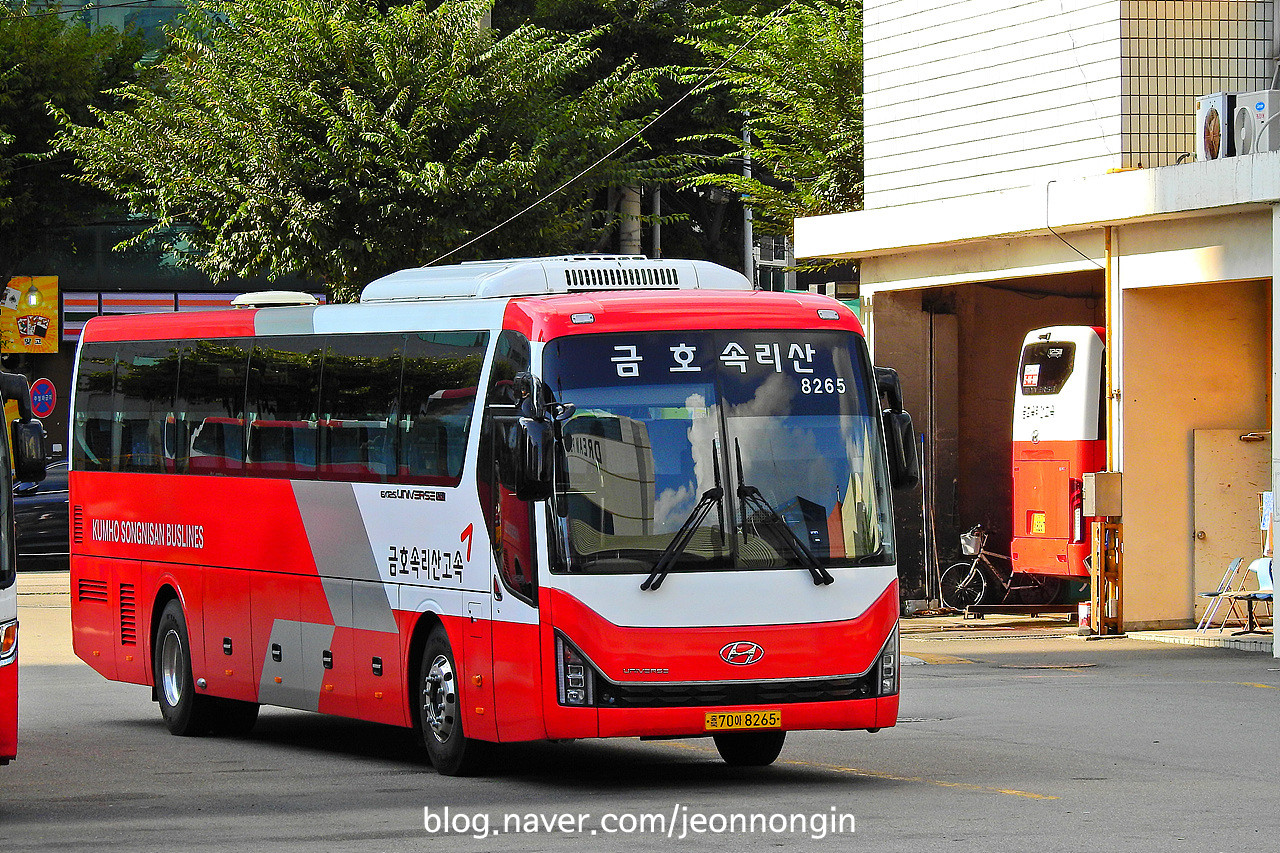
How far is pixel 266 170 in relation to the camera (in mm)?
31000

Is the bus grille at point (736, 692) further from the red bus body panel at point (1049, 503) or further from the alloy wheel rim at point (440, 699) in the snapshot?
the red bus body panel at point (1049, 503)

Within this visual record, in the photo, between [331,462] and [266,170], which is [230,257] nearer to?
[266,170]

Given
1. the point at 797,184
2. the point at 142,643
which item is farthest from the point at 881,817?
the point at 797,184

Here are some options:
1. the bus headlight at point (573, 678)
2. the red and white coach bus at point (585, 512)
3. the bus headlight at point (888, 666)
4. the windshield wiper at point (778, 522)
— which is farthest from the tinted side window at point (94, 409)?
the bus headlight at point (888, 666)

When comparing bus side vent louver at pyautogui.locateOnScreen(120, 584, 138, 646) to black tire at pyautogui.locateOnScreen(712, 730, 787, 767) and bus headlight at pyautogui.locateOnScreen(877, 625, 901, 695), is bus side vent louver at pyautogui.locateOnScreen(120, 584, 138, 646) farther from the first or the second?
bus headlight at pyautogui.locateOnScreen(877, 625, 901, 695)

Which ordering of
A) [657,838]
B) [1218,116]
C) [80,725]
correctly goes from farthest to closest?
[1218,116]
[80,725]
[657,838]

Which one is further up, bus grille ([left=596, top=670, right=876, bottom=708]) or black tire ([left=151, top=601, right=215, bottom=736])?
bus grille ([left=596, top=670, right=876, bottom=708])

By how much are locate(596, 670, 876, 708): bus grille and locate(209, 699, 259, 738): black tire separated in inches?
203

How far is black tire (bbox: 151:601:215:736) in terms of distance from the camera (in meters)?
15.7

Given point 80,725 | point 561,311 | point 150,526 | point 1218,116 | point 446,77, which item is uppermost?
point 446,77

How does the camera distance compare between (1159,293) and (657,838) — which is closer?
(657,838)

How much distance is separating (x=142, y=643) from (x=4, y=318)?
30.9 m

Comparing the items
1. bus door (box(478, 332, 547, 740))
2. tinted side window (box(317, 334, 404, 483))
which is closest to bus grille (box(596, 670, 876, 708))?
bus door (box(478, 332, 547, 740))

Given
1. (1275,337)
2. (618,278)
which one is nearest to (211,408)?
(618,278)
